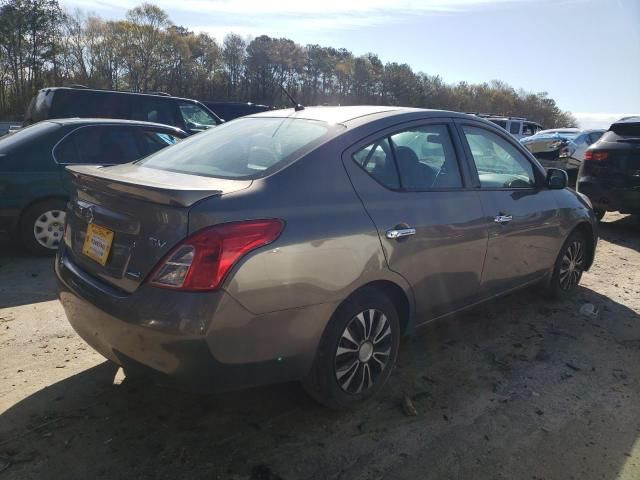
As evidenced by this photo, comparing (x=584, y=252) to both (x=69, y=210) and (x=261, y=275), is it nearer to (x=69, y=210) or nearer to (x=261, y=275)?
(x=261, y=275)

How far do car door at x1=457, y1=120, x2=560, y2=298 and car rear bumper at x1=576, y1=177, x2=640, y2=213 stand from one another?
3750mm

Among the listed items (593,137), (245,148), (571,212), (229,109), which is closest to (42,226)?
(245,148)

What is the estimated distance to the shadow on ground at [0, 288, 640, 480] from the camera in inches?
94.2

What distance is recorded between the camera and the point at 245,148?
2967 mm

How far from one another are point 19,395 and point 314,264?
1929mm

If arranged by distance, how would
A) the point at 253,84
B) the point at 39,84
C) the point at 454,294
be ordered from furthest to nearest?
the point at 253,84 < the point at 39,84 < the point at 454,294

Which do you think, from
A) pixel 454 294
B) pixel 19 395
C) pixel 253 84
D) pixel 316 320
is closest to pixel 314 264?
pixel 316 320

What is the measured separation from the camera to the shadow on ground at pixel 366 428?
7.85ft

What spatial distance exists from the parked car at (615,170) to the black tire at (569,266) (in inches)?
119

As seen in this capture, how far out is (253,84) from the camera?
202 ft

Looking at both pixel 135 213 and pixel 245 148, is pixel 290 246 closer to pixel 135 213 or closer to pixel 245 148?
pixel 135 213

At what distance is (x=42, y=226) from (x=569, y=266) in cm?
544

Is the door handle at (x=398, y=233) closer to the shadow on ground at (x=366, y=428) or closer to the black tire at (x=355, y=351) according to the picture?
the black tire at (x=355, y=351)

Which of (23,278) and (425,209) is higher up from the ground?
(425,209)
